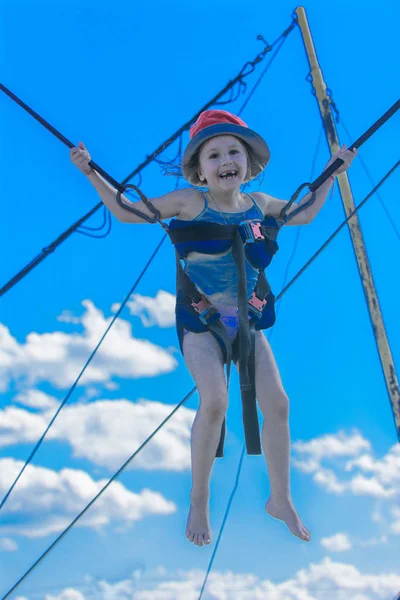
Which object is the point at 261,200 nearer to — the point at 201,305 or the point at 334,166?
the point at 334,166

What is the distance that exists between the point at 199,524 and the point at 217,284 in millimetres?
1242

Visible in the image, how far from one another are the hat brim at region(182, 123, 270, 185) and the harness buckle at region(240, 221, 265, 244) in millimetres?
348

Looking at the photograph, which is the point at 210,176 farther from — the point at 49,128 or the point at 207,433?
the point at 207,433

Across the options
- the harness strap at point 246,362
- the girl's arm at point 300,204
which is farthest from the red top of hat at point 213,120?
the harness strap at point 246,362

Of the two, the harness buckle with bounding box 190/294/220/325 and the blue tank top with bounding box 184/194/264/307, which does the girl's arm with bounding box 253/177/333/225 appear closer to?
the blue tank top with bounding box 184/194/264/307

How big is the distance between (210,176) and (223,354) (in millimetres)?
965

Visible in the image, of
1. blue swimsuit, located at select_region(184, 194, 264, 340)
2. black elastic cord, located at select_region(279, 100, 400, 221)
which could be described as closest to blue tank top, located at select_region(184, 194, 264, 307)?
blue swimsuit, located at select_region(184, 194, 264, 340)

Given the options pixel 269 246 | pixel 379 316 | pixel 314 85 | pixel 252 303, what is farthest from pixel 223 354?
pixel 314 85

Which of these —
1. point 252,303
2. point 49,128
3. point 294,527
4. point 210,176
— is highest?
point 49,128

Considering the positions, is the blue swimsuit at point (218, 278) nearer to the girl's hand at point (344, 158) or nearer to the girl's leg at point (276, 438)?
the girl's leg at point (276, 438)

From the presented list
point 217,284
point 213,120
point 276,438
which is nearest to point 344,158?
point 213,120

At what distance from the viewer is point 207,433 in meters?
4.09

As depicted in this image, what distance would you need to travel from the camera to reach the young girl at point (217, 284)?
4.12 m

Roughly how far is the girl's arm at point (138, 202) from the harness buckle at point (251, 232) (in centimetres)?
34
